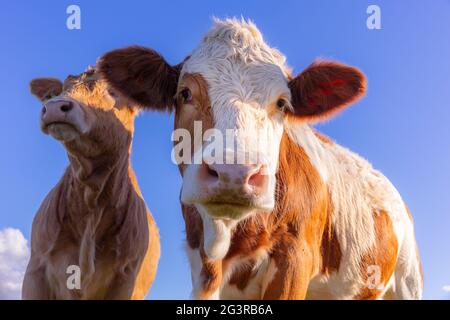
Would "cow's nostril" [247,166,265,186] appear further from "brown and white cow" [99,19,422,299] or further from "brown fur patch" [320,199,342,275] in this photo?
"brown fur patch" [320,199,342,275]

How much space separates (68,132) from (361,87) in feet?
11.4

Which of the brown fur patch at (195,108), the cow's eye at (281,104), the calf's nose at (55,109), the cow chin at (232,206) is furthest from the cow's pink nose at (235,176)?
the calf's nose at (55,109)

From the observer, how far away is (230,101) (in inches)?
180

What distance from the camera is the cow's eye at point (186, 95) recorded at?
16.5 ft

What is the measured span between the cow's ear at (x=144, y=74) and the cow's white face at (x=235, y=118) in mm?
298

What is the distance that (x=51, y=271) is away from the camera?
6852 mm

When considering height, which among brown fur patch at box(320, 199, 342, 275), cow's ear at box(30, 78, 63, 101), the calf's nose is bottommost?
brown fur patch at box(320, 199, 342, 275)

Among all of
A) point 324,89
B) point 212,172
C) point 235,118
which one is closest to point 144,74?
point 235,118

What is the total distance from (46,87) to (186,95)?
3.77 m

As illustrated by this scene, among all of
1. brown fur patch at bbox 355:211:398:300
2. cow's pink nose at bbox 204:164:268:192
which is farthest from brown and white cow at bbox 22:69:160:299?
cow's pink nose at bbox 204:164:268:192

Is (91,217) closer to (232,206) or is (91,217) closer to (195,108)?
(195,108)

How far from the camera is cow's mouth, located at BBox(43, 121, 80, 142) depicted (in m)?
6.45

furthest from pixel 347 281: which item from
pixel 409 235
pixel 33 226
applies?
pixel 33 226

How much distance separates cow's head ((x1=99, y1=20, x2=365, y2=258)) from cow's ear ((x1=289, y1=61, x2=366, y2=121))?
0.4 inches
